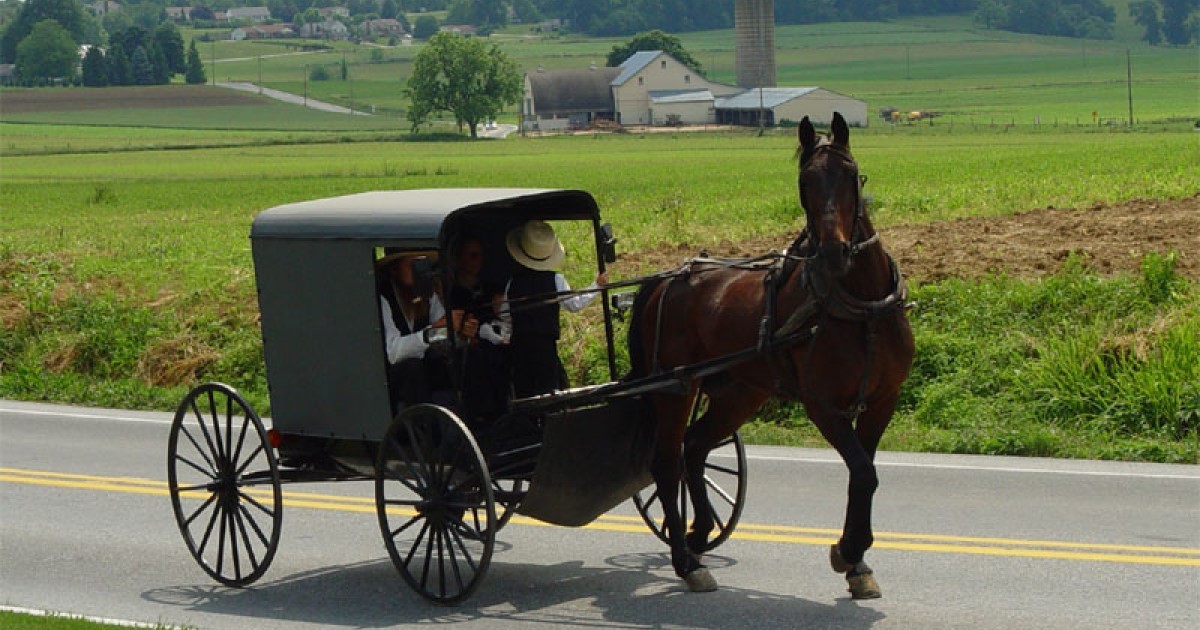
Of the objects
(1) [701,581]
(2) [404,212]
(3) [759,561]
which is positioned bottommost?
(3) [759,561]

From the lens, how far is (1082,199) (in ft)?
84.6

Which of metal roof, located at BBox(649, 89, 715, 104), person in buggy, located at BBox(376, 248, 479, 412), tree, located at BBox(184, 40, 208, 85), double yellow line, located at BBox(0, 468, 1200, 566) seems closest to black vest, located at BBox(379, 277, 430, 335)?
person in buggy, located at BBox(376, 248, 479, 412)

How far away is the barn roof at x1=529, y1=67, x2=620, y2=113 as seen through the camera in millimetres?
144625

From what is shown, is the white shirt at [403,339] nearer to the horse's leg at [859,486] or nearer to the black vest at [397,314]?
the black vest at [397,314]

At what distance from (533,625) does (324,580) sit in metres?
1.87

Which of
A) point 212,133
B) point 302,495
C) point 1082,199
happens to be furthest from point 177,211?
point 212,133

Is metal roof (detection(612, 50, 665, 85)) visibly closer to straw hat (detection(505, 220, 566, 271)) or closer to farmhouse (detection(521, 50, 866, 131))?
farmhouse (detection(521, 50, 866, 131))

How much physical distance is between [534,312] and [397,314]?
0.83 meters

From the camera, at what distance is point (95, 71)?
181875 millimetres

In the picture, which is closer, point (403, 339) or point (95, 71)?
point (403, 339)

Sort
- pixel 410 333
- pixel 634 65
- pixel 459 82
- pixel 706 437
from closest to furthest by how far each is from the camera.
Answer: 1. pixel 706 437
2. pixel 410 333
3. pixel 459 82
4. pixel 634 65

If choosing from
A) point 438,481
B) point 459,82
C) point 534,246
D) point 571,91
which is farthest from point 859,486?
point 571,91

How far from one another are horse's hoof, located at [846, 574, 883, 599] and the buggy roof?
289 cm

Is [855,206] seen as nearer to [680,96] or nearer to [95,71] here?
[680,96]
